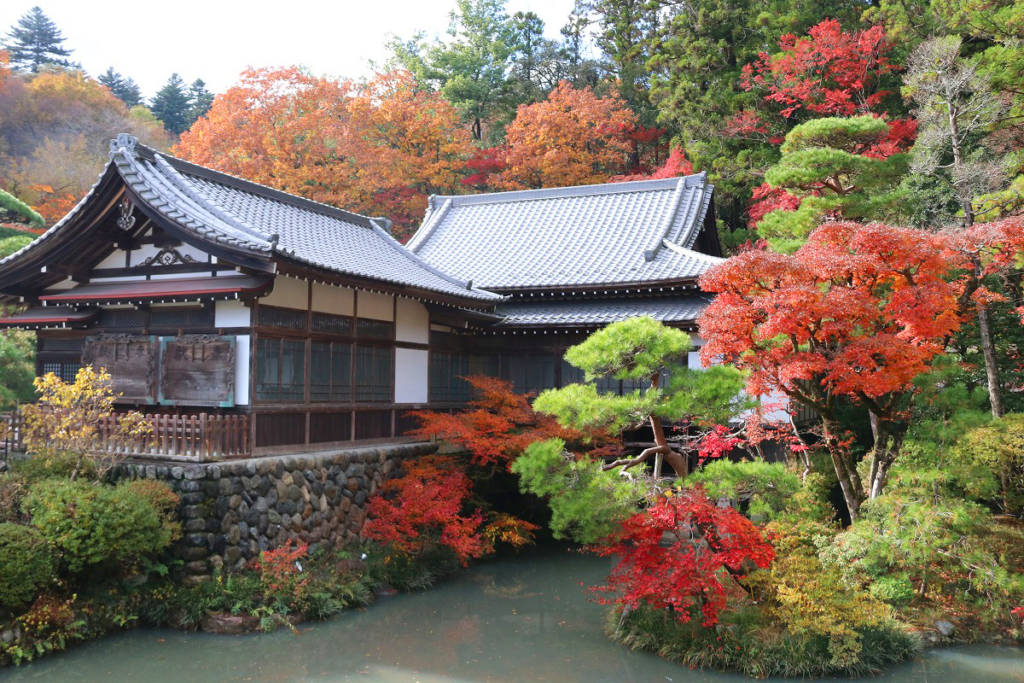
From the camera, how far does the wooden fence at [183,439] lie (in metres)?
10.8

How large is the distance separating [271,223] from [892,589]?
11141 millimetres

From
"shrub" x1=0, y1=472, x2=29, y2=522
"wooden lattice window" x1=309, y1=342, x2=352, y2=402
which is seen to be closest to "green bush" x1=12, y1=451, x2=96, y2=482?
"shrub" x1=0, y1=472, x2=29, y2=522

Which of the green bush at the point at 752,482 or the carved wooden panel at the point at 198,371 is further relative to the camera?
the carved wooden panel at the point at 198,371

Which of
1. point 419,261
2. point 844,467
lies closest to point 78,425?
point 419,261

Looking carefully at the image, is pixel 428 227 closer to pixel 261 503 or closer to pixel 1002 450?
pixel 261 503

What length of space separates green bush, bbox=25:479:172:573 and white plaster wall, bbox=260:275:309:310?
11.3ft

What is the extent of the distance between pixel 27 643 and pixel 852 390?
9991mm

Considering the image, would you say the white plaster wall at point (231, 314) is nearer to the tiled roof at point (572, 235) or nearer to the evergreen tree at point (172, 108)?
the tiled roof at point (572, 235)

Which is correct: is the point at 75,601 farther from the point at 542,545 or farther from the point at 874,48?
Answer: the point at 874,48

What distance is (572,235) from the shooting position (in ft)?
62.7

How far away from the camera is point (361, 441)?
13773 millimetres

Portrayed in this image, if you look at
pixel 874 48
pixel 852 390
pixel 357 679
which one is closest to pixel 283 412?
pixel 357 679

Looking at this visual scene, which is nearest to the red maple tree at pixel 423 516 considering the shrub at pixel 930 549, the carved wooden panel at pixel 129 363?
the carved wooden panel at pixel 129 363

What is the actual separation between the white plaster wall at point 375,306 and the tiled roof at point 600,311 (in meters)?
2.39
